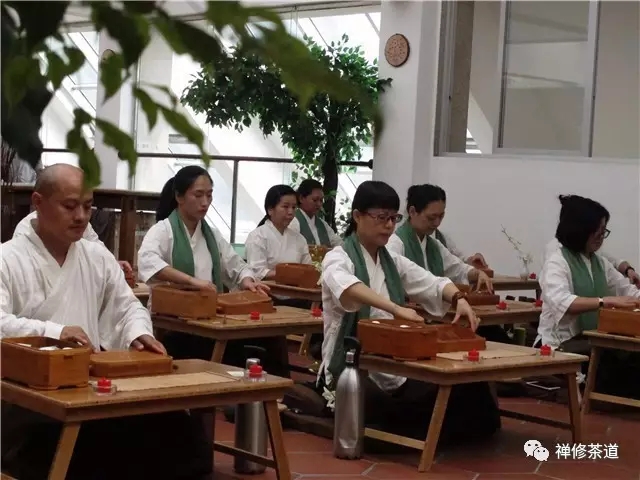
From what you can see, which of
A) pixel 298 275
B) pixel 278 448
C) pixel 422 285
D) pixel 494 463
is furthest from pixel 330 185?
pixel 278 448

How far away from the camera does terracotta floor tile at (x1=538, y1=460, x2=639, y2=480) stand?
445 cm

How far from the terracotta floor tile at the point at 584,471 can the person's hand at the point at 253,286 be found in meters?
1.55

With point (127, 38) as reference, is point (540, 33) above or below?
above

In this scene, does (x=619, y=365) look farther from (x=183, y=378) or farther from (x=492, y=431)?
(x=183, y=378)

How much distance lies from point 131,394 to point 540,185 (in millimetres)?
5832

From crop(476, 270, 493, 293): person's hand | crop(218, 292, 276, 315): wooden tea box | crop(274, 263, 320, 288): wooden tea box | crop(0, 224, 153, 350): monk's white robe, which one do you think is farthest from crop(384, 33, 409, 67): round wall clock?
crop(0, 224, 153, 350): monk's white robe

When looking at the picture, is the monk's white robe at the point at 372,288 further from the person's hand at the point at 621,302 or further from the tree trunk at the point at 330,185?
the tree trunk at the point at 330,185

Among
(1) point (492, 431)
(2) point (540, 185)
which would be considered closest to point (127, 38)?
(1) point (492, 431)

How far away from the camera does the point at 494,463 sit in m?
4.57

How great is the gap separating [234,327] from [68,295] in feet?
3.73

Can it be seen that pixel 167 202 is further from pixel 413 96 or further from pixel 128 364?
pixel 413 96

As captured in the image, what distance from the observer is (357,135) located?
8953 mm

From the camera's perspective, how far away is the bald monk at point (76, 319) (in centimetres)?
348

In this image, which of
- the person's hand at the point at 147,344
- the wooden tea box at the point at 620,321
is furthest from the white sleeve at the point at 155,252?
the wooden tea box at the point at 620,321
